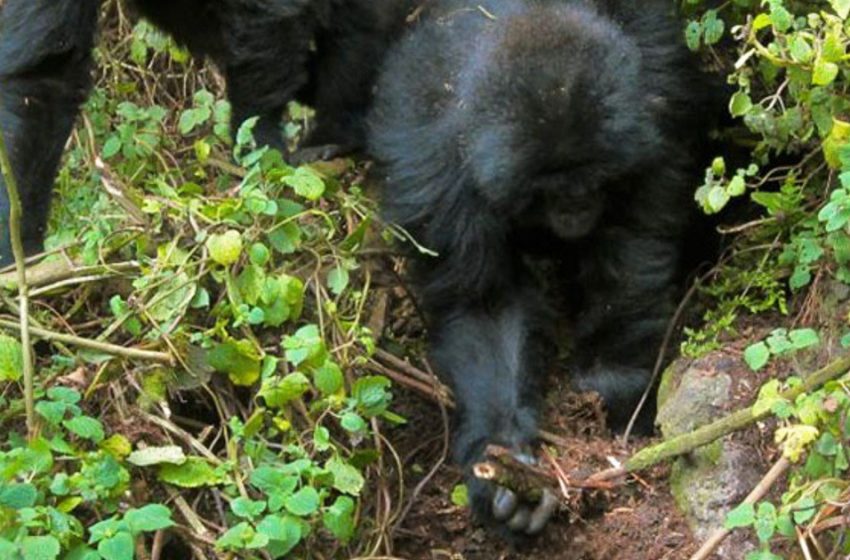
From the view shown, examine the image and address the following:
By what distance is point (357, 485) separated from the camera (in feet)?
13.0

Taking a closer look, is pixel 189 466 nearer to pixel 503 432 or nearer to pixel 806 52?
pixel 503 432

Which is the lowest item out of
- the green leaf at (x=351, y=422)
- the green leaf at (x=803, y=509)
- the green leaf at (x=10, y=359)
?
the green leaf at (x=351, y=422)

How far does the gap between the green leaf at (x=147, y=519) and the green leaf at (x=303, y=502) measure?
0.29 metres

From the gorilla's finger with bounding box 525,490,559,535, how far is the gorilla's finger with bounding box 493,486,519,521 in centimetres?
6

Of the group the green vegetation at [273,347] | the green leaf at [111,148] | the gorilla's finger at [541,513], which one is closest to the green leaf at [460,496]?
the green vegetation at [273,347]

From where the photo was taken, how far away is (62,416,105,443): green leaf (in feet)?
12.6

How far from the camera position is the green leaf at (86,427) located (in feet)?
12.6


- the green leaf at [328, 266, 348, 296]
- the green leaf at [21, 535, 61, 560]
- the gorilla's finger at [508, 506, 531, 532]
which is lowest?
the gorilla's finger at [508, 506, 531, 532]

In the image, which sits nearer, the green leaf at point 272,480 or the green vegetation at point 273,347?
the green vegetation at point 273,347

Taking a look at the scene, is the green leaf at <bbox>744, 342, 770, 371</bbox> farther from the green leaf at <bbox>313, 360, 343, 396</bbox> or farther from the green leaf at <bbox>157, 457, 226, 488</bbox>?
the green leaf at <bbox>157, 457, 226, 488</bbox>

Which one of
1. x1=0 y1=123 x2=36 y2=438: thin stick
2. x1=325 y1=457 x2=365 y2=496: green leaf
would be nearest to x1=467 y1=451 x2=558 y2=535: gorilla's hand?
x1=325 y1=457 x2=365 y2=496: green leaf

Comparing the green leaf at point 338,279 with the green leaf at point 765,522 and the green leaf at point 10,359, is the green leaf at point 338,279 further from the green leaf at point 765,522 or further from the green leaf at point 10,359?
the green leaf at point 765,522

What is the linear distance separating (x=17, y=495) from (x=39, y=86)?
1805 mm

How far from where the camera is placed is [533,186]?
14.9 ft
